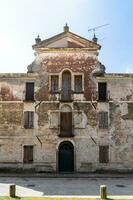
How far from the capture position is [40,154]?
1303 inches

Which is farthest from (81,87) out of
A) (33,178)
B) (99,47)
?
(33,178)

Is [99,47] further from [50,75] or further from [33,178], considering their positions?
[33,178]

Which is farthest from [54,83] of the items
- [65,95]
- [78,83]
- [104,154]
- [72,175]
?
[72,175]

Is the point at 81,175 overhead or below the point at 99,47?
below

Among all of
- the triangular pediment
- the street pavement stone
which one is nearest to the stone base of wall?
the street pavement stone

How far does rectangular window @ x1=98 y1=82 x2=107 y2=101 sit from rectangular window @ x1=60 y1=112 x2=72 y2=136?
3.09 meters

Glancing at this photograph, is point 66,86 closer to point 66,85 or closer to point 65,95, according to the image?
point 66,85

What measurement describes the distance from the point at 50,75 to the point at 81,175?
9.28 metres

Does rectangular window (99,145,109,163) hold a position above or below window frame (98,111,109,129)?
below

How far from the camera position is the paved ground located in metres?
22.3

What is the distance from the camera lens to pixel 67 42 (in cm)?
3478

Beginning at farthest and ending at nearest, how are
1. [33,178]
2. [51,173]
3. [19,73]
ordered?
[19,73]
[51,173]
[33,178]

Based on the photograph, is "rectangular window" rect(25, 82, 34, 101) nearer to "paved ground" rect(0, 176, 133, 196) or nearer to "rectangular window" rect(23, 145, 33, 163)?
"rectangular window" rect(23, 145, 33, 163)

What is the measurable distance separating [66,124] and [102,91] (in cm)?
434
